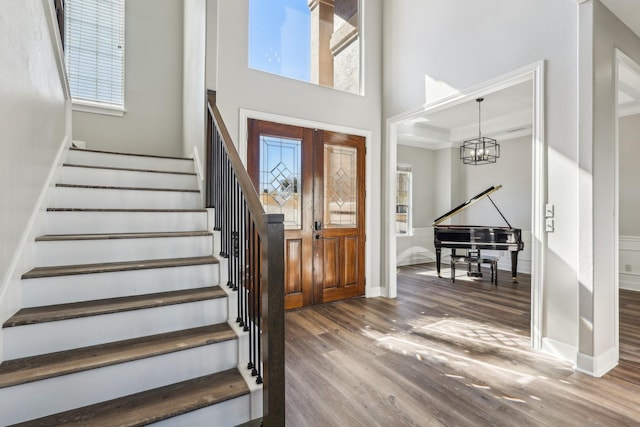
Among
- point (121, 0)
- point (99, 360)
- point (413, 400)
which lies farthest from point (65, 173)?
point (413, 400)

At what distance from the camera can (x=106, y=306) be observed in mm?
1678

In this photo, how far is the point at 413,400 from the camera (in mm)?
2002

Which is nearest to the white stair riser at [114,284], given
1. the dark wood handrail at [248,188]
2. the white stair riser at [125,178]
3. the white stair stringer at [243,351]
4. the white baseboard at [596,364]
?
the white stair stringer at [243,351]

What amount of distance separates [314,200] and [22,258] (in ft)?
9.18

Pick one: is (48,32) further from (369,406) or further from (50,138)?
(369,406)

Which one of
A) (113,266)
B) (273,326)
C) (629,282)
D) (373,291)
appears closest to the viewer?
(273,326)

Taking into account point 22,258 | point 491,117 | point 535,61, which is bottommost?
point 22,258

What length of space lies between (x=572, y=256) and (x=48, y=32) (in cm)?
411

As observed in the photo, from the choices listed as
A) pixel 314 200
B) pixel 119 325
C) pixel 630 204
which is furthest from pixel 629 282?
pixel 119 325

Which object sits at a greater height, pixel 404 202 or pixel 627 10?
pixel 627 10

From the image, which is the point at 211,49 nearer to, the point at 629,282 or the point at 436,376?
the point at 436,376

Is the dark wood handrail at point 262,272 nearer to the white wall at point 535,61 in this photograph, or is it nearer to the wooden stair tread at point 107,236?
the wooden stair tread at point 107,236

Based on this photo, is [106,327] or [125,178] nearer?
[106,327]

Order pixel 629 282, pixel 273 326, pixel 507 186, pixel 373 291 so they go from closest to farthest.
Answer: pixel 273 326, pixel 373 291, pixel 629 282, pixel 507 186
